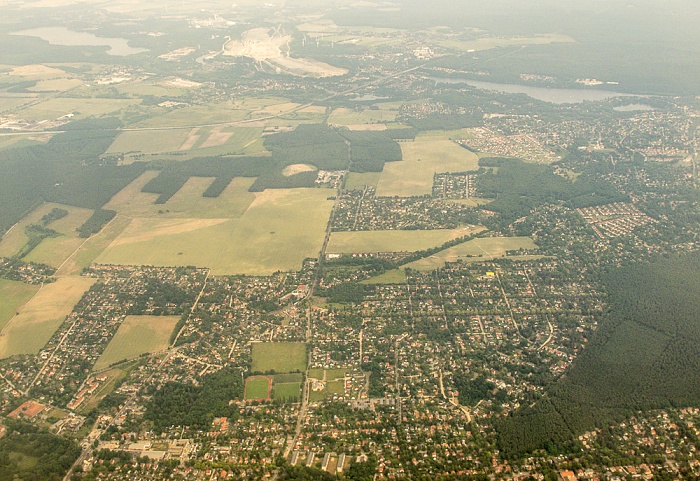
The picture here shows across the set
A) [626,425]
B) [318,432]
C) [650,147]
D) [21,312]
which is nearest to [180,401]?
[318,432]

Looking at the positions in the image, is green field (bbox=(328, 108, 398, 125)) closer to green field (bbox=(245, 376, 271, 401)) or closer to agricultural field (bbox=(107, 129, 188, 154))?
agricultural field (bbox=(107, 129, 188, 154))

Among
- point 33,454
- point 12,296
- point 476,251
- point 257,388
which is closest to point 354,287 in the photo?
point 476,251

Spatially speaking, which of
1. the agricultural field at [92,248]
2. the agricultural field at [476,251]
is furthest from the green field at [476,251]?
the agricultural field at [92,248]

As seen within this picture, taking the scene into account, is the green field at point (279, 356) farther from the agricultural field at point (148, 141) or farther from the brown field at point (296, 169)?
the agricultural field at point (148, 141)

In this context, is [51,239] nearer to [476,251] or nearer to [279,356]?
[279,356]

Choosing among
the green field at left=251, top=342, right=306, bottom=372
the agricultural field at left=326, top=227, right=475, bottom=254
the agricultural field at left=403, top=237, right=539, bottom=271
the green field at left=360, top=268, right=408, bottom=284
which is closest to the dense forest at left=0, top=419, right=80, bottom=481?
the green field at left=251, top=342, right=306, bottom=372
